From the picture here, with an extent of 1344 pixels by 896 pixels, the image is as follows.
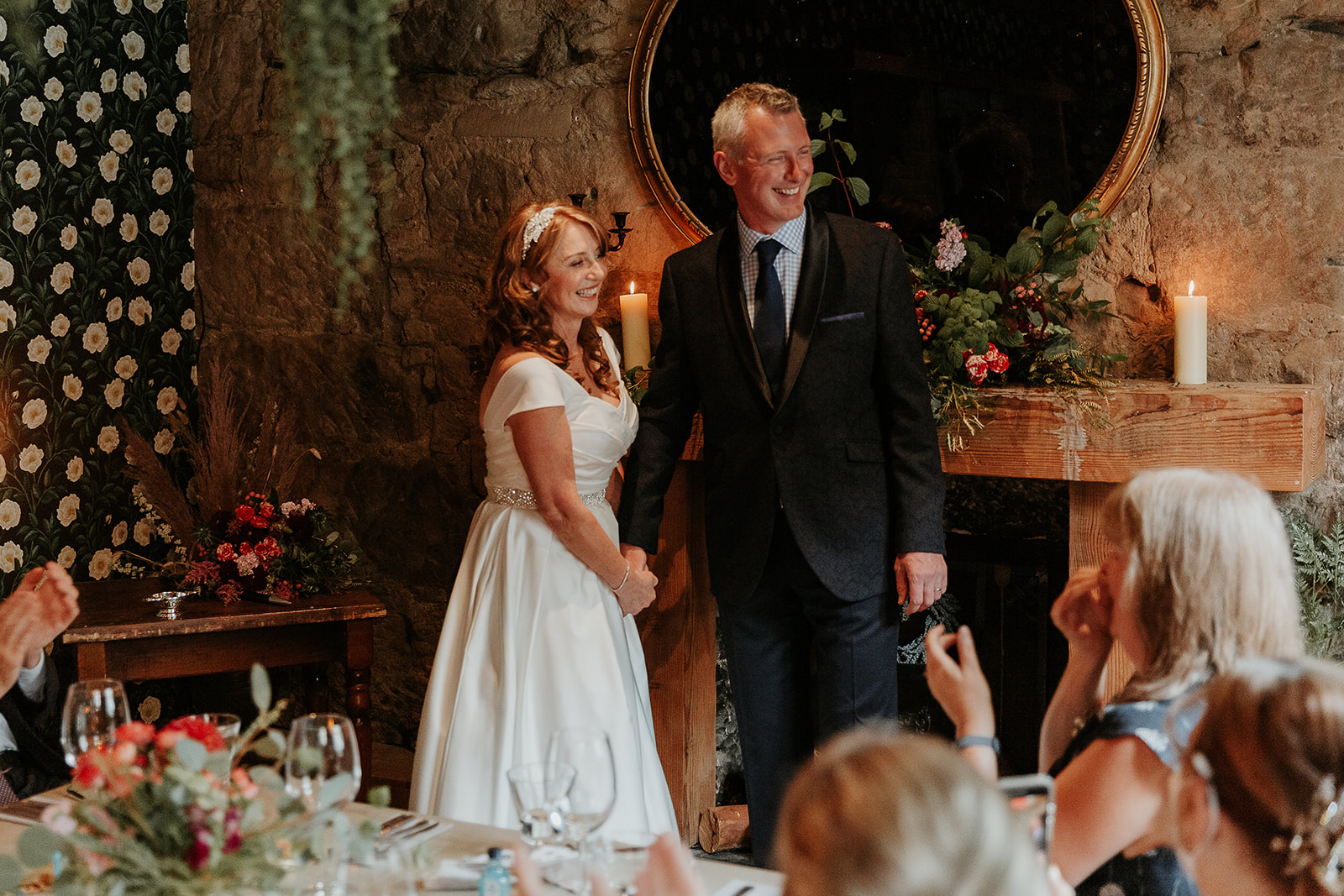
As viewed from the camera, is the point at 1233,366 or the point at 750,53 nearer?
the point at 1233,366

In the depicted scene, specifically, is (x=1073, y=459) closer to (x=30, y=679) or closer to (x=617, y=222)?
(x=617, y=222)

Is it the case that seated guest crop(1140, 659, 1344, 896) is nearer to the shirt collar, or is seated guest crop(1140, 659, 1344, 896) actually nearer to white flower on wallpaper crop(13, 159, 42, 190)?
the shirt collar

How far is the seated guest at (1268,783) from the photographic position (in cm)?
104

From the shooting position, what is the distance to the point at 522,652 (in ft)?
8.57

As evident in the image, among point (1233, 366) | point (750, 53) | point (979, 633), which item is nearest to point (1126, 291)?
point (1233, 366)

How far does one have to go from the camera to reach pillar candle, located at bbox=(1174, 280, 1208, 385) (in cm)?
258

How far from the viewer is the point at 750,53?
3.17 meters

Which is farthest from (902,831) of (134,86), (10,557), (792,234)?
(134,86)

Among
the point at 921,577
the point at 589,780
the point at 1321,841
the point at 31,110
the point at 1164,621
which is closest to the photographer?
the point at 1321,841

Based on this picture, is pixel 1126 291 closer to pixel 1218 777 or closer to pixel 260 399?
pixel 1218 777

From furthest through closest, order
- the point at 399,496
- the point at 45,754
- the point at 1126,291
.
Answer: the point at 399,496
the point at 1126,291
the point at 45,754

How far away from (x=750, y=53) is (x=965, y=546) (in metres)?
1.39

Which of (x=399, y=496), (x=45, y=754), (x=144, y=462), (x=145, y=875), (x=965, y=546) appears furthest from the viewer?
(x=399, y=496)

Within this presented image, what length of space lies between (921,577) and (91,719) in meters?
1.61
